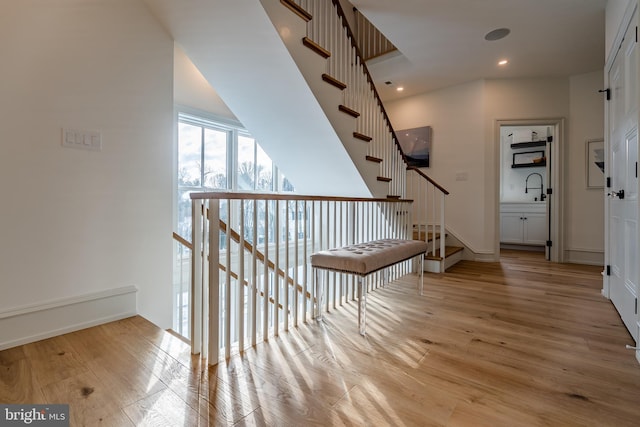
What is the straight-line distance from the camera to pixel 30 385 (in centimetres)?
130

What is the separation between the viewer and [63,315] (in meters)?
1.80

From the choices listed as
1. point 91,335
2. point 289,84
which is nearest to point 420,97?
point 289,84

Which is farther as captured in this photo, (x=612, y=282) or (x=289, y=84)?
(x=612, y=282)

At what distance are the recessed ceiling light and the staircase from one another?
4.89 ft

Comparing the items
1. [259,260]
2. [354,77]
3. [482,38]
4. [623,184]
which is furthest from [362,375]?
[482,38]

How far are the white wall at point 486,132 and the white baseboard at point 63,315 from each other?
14.6ft

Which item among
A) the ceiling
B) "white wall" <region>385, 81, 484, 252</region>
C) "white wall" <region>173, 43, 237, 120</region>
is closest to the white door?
the ceiling

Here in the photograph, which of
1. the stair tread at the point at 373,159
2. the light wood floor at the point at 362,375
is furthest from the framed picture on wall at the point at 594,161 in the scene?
the stair tread at the point at 373,159

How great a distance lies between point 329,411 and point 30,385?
1.34 m

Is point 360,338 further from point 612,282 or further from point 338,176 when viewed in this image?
point 612,282

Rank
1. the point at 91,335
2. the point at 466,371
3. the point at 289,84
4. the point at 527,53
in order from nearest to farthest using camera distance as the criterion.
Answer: the point at 466,371 → the point at 91,335 → the point at 289,84 → the point at 527,53

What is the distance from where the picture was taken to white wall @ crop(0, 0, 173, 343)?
5.39 ft

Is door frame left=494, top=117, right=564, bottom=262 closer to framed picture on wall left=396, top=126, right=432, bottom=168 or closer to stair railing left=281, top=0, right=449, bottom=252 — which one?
framed picture on wall left=396, top=126, right=432, bottom=168

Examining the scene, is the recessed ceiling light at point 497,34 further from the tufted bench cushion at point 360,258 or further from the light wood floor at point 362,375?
the light wood floor at point 362,375
